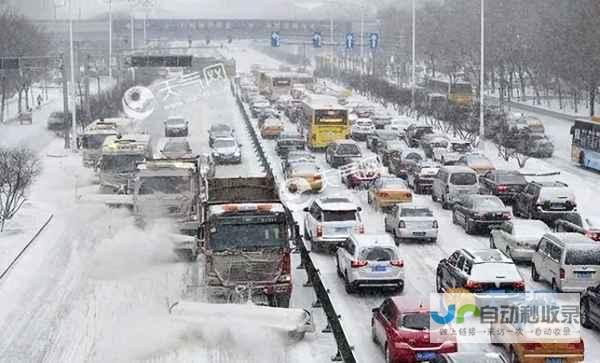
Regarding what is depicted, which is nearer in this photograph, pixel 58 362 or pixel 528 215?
pixel 58 362

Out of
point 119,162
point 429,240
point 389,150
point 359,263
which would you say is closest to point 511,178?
point 429,240

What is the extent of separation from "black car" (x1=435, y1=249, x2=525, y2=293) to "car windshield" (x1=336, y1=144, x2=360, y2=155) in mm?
25960

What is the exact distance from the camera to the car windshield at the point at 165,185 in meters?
31.2

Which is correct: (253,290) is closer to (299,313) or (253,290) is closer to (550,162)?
(299,313)

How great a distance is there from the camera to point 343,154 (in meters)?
49.9

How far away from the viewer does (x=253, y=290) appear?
22953 mm

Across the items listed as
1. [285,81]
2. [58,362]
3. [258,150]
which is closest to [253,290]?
[58,362]

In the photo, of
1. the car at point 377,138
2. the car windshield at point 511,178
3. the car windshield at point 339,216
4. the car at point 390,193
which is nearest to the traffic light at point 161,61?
the car at point 377,138

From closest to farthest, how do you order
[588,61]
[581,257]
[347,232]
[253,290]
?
[253,290] < [581,257] < [347,232] < [588,61]

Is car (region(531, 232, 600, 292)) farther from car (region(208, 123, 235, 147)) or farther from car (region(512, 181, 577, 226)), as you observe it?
car (region(208, 123, 235, 147))

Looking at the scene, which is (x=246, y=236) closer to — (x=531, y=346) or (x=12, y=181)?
(x=531, y=346)

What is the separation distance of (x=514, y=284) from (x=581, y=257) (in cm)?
250

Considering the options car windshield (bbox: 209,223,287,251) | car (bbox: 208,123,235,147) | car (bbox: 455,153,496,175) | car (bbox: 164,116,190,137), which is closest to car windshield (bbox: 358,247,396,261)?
car windshield (bbox: 209,223,287,251)

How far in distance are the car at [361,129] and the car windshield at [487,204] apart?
28552mm
